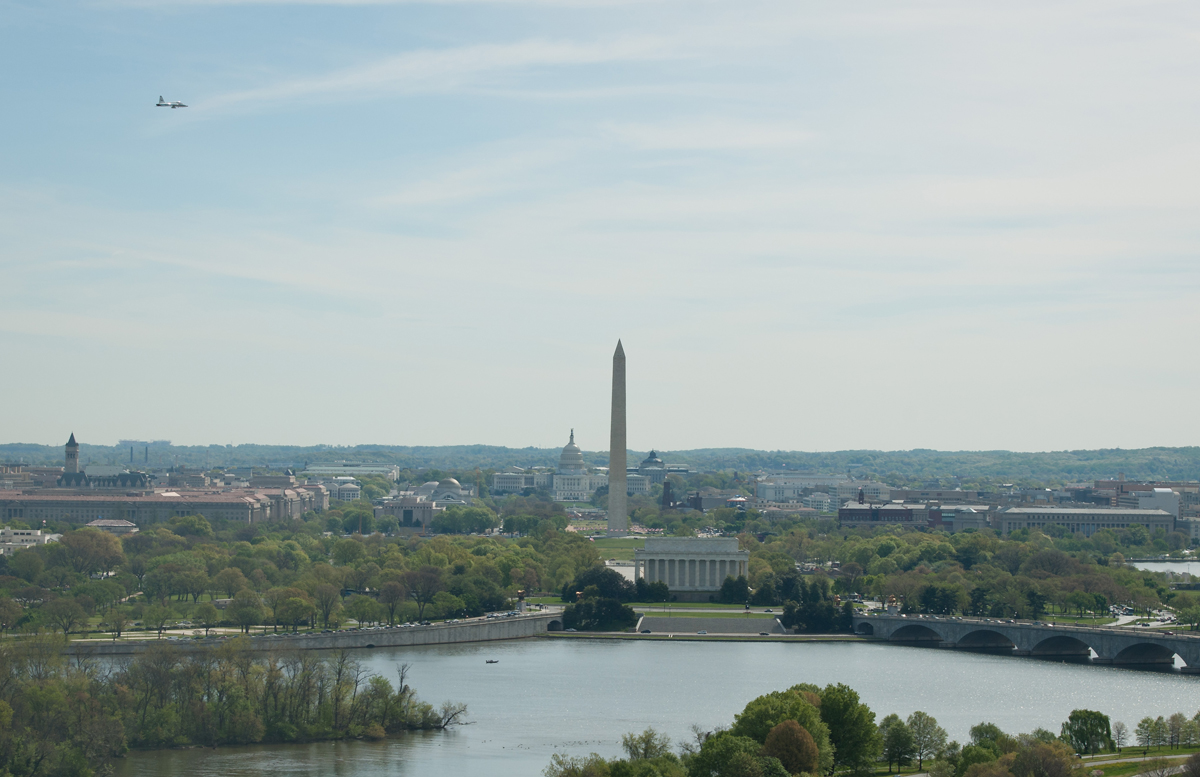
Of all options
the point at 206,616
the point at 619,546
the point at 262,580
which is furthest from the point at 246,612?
the point at 619,546

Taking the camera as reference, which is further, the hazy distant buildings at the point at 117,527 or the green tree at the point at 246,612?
the hazy distant buildings at the point at 117,527

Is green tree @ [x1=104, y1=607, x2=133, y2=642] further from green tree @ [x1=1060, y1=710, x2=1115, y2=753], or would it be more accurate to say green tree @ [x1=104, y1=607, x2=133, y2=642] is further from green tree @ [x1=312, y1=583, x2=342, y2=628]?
green tree @ [x1=1060, y1=710, x2=1115, y2=753]

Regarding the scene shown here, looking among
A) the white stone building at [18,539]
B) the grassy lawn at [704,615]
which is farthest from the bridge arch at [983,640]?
the white stone building at [18,539]

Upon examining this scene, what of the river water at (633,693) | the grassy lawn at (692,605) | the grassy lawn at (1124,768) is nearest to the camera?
the grassy lawn at (1124,768)

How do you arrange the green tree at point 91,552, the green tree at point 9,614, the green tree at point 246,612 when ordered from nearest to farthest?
1. the green tree at point 9,614
2. the green tree at point 246,612
3. the green tree at point 91,552

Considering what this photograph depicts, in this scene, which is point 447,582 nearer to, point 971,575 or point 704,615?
point 704,615

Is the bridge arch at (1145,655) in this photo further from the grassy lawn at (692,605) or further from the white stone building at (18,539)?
the white stone building at (18,539)
